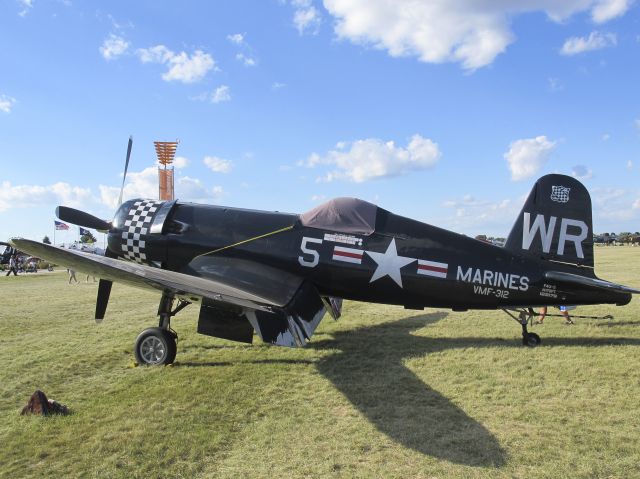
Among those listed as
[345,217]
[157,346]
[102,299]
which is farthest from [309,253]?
[102,299]

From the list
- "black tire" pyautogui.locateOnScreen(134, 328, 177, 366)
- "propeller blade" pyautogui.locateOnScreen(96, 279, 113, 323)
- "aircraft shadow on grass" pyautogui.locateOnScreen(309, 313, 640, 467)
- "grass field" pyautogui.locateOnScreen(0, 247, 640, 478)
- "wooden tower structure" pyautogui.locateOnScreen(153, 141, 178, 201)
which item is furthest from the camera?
"wooden tower structure" pyautogui.locateOnScreen(153, 141, 178, 201)

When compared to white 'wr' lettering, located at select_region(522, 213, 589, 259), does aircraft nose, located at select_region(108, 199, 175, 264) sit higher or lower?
lower

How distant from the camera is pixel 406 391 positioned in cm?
480

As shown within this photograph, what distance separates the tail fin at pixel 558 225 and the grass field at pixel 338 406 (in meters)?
1.35

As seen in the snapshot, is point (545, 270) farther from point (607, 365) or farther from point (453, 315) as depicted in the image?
point (453, 315)

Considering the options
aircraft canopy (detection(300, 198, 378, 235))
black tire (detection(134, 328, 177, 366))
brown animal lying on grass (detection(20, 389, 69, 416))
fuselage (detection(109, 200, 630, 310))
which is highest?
aircraft canopy (detection(300, 198, 378, 235))

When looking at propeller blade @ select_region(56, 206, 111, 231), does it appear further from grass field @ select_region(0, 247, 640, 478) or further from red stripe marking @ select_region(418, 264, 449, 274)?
red stripe marking @ select_region(418, 264, 449, 274)

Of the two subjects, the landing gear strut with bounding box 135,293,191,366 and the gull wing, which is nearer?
the gull wing

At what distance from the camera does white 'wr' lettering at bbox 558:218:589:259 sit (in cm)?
659

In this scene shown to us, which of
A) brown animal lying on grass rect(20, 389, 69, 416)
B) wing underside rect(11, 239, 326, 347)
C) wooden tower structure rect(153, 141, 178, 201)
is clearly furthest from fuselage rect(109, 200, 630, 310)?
wooden tower structure rect(153, 141, 178, 201)

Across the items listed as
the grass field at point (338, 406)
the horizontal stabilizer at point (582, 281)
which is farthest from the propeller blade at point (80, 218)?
the horizontal stabilizer at point (582, 281)

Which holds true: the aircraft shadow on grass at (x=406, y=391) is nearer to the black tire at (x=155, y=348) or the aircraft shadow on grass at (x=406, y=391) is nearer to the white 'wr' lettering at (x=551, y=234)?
the white 'wr' lettering at (x=551, y=234)

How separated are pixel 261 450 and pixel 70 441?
1.59 m

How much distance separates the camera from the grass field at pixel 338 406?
3287 millimetres
